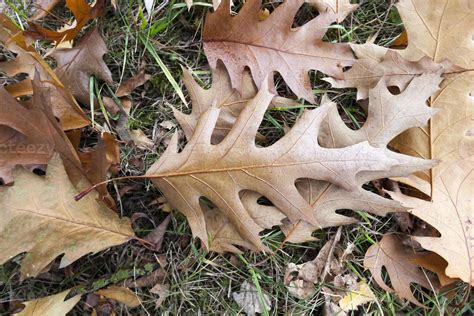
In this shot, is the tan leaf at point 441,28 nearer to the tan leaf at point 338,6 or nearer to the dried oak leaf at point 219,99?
the tan leaf at point 338,6

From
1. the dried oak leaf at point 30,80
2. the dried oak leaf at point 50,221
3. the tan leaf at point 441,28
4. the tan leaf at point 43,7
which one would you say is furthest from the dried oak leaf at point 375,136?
the tan leaf at point 43,7

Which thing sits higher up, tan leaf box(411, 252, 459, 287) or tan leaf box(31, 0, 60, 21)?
tan leaf box(31, 0, 60, 21)

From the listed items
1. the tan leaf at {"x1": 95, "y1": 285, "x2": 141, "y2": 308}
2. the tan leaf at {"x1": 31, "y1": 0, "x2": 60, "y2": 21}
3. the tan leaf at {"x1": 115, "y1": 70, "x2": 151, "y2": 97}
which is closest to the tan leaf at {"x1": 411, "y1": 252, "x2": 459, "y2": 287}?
the tan leaf at {"x1": 95, "y1": 285, "x2": 141, "y2": 308}

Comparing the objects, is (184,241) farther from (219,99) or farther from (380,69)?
(380,69)

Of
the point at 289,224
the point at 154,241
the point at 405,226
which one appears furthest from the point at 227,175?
the point at 405,226

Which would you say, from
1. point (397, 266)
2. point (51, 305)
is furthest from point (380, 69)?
point (51, 305)

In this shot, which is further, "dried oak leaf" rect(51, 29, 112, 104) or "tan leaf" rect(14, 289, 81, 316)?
"dried oak leaf" rect(51, 29, 112, 104)
